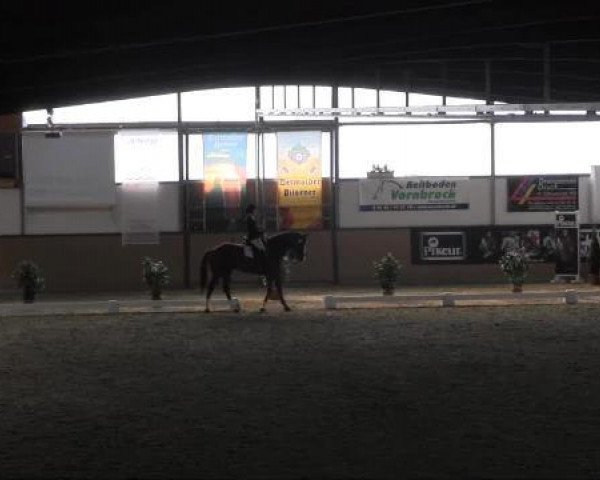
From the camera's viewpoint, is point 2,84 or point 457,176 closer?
point 2,84

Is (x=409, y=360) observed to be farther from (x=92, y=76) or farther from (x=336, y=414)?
(x=92, y=76)

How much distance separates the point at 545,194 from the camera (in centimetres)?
2308

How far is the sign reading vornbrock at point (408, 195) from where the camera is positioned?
23.1m

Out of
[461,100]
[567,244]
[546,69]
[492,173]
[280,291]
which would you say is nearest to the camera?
Answer: [280,291]

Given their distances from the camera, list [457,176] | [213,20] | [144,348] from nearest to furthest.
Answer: [213,20] → [144,348] → [457,176]

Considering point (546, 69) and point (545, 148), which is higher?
point (546, 69)

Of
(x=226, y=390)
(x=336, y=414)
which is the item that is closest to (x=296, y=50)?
(x=226, y=390)

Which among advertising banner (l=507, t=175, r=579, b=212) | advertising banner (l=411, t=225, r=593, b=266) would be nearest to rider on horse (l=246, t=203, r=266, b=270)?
advertising banner (l=411, t=225, r=593, b=266)

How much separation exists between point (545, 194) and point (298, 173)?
277 inches

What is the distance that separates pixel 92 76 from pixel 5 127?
11614 millimetres

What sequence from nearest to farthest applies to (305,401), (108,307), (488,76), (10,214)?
(305,401) < (108,307) < (488,76) < (10,214)

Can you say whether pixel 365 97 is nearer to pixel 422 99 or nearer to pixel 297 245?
pixel 422 99

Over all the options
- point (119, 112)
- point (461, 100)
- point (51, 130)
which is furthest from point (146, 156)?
point (461, 100)

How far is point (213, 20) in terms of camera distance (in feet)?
28.5
